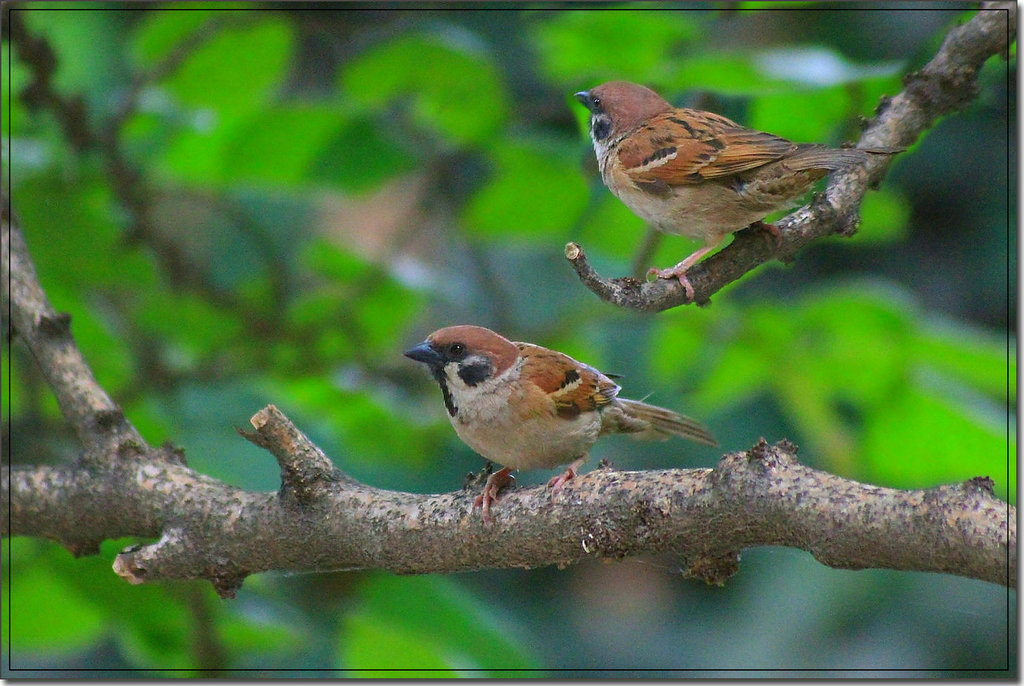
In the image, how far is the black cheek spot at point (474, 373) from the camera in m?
1.90

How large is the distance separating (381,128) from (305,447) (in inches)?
75.2

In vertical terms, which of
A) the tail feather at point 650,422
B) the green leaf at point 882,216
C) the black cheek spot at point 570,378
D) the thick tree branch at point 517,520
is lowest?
the thick tree branch at point 517,520

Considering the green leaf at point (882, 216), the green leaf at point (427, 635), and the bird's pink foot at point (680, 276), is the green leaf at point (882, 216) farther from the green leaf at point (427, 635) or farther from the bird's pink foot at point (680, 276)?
the bird's pink foot at point (680, 276)

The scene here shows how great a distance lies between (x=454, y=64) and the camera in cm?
336

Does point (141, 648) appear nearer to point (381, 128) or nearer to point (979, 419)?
point (381, 128)

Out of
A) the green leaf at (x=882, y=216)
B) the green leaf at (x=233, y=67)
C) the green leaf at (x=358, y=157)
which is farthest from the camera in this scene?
the green leaf at (x=358, y=157)

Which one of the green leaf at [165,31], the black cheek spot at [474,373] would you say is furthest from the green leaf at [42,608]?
the black cheek spot at [474,373]

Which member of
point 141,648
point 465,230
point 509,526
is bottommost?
point 141,648

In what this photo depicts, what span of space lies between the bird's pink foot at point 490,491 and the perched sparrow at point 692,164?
1.88ft

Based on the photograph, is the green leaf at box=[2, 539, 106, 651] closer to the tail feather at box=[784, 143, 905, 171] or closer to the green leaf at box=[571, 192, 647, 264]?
the green leaf at box=[571, 192, 647, 264]

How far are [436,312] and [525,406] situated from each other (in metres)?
2.26

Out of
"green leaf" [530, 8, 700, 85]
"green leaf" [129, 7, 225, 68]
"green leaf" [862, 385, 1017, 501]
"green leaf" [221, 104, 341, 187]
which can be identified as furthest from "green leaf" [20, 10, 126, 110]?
"green leaf" [862, 385, 1017, 501]

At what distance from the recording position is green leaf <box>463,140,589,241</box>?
321 centimetres

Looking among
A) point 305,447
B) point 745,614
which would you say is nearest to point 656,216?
point 305,447
